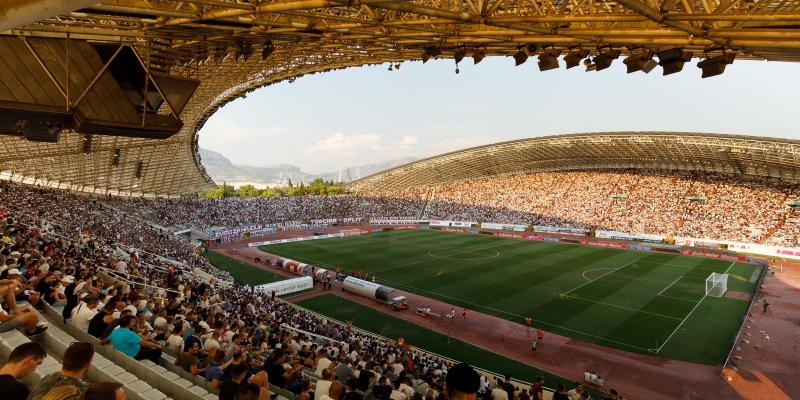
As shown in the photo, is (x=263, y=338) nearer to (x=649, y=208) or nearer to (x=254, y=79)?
(x=254, y=79)

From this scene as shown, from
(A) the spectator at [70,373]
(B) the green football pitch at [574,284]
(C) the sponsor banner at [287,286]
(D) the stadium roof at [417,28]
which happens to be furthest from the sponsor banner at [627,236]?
(A) the spectator at [70,373]

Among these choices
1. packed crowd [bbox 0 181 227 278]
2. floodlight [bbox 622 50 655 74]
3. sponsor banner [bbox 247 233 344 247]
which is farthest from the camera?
sponsor banner [bbox 247 233 344 247]

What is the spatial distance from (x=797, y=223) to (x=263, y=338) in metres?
62.1

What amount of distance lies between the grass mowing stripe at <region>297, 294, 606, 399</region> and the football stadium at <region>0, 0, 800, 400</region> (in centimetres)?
21

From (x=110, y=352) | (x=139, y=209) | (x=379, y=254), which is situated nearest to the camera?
(x=110, y=352)

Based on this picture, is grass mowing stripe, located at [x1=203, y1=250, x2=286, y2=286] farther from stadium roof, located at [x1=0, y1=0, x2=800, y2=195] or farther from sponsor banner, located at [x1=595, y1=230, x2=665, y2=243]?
sponsor banner, located at [x1=595, y1=230, x2=665, y2=243]

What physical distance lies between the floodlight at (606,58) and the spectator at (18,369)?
1220 centimetres

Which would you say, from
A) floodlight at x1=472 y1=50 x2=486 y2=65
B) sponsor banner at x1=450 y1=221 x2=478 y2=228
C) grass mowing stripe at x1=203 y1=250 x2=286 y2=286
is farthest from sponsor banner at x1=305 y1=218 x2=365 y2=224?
floodlight at x1=472 y1=50 x2=486 y2=65

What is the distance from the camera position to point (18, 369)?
4.25 meters

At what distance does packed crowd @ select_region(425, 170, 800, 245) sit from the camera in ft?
181

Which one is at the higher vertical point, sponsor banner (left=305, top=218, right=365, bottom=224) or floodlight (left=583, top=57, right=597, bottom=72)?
floodlight (left=583, top=57, right=597, bottom=72)

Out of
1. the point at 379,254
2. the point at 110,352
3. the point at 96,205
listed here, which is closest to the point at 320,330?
the point at 110,352

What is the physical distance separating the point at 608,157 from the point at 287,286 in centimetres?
5899

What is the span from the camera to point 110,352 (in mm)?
7754
